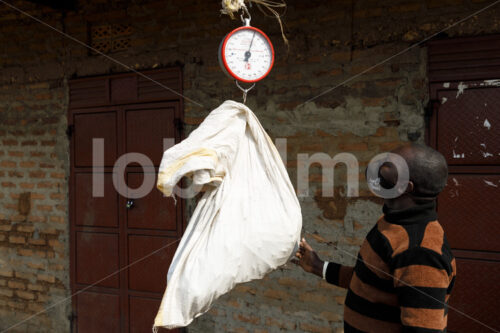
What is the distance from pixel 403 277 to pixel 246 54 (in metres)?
1.38

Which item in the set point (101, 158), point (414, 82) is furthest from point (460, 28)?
point (101, 158)

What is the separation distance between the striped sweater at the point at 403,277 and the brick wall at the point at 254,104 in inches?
54.0

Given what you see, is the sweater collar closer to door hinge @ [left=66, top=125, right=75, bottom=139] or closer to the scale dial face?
the scale dial face

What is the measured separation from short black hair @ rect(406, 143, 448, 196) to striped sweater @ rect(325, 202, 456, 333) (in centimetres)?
6

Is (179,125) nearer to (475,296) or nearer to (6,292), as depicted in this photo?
(475,296)

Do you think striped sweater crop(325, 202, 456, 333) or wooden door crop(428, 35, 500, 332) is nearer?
striped sweater crop(325, 202, 456, 333)

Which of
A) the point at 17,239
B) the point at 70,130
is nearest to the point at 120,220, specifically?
the point at 70,130

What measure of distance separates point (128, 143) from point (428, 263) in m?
2.92

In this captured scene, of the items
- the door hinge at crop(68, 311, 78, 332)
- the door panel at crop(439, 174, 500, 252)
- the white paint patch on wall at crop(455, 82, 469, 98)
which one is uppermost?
the white paint patch on wall at crop(455, 82, 469, 98)

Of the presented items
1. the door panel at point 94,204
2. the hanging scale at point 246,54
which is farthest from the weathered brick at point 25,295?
the hanging scale at point 246,54

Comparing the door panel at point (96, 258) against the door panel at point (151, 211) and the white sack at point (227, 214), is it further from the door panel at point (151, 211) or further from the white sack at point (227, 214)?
the white sack at point (227, 214)

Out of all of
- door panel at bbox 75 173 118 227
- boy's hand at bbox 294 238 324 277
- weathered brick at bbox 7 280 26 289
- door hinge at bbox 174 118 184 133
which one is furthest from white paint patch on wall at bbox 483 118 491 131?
weathered brick at bbox 7 280 26 289

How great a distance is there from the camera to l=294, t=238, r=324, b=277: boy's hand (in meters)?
2.02

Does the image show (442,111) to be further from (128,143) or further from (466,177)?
(128,143)
